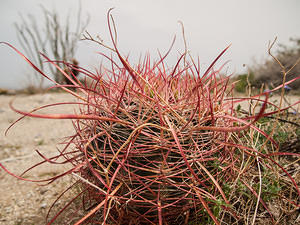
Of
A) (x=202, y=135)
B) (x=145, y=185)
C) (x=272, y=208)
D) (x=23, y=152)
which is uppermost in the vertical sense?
(x=202, y=135)

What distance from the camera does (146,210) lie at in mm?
708

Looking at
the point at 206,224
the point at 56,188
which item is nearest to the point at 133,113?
the point at 206,224

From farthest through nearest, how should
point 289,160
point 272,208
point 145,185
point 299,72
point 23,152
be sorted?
1. point 299,72
2. point 23,152
3. point 289,160
4. point 272,208
5. point 145,185

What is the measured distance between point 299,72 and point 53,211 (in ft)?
14.6

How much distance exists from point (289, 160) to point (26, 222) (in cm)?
138

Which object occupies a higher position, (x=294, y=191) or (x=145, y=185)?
(x=145, y=185)

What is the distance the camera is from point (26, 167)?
68.0 inches

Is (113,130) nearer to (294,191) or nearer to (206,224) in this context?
(206,224)

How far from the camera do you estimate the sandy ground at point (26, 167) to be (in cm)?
114

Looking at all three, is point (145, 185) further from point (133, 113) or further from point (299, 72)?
point (299, 72)

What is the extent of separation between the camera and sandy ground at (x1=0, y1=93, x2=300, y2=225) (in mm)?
1142

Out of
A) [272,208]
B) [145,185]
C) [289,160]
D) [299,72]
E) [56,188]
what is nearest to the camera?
[145,185]

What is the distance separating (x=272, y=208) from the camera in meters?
0.90

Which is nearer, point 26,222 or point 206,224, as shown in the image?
point 206,224
